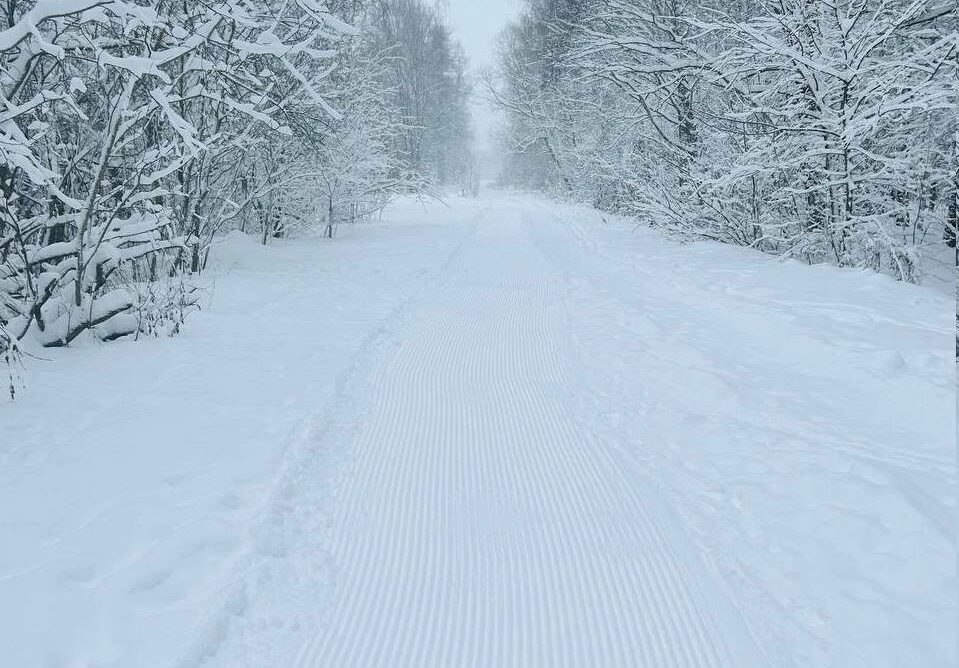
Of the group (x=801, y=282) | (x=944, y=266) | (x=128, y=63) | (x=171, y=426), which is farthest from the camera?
(x=944, y=266)

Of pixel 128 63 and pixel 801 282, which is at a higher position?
pixel 128 63

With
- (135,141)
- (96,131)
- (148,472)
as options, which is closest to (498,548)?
(148,472)

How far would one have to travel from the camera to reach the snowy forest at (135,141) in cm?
407

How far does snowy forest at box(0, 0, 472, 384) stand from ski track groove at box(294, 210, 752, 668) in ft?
8.23

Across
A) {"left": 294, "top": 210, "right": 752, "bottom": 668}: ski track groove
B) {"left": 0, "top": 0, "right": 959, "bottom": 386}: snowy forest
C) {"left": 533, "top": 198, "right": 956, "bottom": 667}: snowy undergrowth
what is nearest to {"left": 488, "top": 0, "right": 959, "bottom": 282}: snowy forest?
{"left": 0, "top": 0, "right": 959, "bottom": 386}: snowy forest

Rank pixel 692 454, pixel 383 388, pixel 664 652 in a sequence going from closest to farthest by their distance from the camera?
1. pixel 664 652
2. pixel 692 454
3. pixel 383 388

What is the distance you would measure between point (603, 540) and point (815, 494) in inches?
48.7

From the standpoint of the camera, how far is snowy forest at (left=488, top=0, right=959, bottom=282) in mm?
6969

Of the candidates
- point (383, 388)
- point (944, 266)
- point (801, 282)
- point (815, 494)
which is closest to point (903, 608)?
point (815, 494)

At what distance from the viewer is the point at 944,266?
370 inches

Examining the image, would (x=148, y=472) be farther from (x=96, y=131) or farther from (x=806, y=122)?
(x=806, y=122)

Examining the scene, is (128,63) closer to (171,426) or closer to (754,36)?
(171,426)

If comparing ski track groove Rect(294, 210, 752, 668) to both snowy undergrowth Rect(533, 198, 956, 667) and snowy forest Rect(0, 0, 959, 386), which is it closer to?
snowy undergrowth Rect(533, 198, 956, 667)

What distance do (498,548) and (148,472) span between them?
2192 mm
